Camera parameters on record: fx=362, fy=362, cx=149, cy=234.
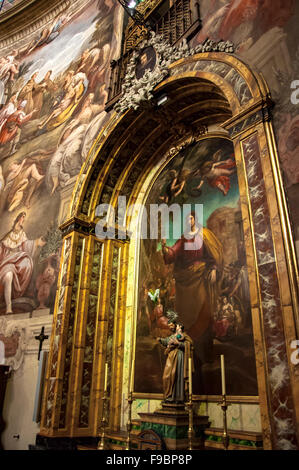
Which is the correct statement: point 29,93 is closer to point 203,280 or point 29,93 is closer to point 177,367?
point 203,280

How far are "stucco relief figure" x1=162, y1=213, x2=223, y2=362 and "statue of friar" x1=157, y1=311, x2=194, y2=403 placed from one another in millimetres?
577

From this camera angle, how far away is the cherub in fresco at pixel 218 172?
21.9 feet

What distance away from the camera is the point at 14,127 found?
472 inches

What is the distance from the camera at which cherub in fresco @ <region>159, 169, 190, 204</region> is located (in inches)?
299

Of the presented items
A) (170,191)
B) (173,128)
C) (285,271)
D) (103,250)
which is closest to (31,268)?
(103,250)

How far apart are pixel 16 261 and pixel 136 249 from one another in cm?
328

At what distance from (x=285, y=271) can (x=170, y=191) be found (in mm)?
4340

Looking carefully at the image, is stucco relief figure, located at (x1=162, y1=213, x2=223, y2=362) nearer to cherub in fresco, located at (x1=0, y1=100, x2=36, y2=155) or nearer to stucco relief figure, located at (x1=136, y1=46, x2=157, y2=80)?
stucco relief figure, located at (x1=136, y1=46, x2=157, y2=80)

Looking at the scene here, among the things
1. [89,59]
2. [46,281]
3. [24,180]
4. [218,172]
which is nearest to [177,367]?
[218,172]

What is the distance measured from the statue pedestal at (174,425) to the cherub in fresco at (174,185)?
414 cm

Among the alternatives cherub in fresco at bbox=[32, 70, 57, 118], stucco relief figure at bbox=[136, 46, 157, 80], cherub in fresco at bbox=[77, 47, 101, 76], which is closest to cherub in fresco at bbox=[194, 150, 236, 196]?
stucco relief figure at bbox=[136, 46, 157, 80]

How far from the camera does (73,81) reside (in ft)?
34.6

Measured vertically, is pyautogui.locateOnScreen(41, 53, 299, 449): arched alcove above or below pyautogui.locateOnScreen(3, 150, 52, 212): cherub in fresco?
below

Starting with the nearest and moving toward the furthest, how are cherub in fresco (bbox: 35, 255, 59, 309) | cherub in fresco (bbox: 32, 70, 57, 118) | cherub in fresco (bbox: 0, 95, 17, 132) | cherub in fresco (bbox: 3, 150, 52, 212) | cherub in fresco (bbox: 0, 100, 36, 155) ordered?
cherub in fresco (bbox: 35, 255, 59, 309), cherub in fresco (bbox: 3, 150, 52, 212), cherub in fresco (bbox: 32, 70, 57, 118), cherub in fresco (bbox: 0, 100, 36, 155), cherub in fresco (bbox: 0, 95, 17, 132)
